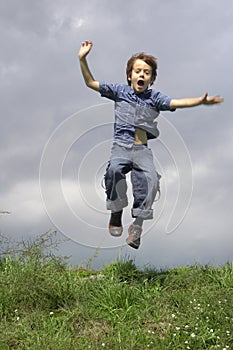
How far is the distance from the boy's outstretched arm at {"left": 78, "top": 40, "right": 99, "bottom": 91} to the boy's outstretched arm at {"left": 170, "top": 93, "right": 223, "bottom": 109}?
87 cm

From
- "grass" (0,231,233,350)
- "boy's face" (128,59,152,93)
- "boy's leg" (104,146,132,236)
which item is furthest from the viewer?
"boy's face" (128,59,152,93)

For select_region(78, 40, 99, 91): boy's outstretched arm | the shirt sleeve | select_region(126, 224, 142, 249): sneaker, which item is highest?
select_region(78, 40, 99, 91): boy's outstretched arm

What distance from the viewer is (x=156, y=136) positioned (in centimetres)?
602

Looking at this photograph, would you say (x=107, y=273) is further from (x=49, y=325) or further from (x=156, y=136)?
(x=156, y=136)

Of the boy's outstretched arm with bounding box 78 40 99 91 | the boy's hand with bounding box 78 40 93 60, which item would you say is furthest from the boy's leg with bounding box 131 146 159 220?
the boy's hand with bounding box 78 40 93 60

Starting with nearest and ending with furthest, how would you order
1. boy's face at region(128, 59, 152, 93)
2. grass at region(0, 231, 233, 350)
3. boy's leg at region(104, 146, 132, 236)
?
grass at region(0, 231, 233, 350), boy's leg at region(104, 146, 132, 236), boy's face at region(128, 59, 152, 93)

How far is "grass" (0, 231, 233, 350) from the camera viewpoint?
5535 millimetres

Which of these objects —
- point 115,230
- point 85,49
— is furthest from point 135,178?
point 85,49

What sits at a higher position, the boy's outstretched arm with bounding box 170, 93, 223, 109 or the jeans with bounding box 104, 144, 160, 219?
the boy's outstretched arm with bounding box 170, 93, 223, 109

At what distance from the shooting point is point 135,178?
6020 mm

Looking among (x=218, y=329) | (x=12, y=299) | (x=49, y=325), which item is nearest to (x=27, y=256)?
(x=12, y=299)

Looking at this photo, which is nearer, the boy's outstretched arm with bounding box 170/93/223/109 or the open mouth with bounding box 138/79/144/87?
the boy's outstretched arm with bounding box 170/93/223/109

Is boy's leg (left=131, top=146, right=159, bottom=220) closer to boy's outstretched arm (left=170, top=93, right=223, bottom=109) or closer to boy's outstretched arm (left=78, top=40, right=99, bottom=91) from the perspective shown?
boy's outstretched arm (left=170, top=93, right=223, bottom=109)

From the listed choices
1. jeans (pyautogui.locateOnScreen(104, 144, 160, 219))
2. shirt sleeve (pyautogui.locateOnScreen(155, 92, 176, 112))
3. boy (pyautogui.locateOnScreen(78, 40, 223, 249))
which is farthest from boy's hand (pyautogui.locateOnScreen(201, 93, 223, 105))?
jeans (pyautogui.locateOnScreen(104, 144, 160, 219))
